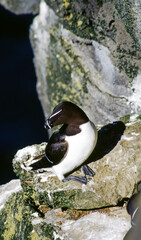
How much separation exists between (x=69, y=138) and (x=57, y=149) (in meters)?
0.19

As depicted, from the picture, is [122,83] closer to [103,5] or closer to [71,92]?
[103,5]

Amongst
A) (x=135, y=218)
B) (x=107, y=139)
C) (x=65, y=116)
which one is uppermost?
(x=65, y=116)

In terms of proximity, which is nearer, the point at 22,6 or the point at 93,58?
the point at 93,58

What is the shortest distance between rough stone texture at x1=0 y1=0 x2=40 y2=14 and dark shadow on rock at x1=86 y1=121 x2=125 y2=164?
997cm

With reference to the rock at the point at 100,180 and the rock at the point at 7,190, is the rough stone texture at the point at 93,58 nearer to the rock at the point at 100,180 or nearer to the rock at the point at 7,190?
the rock at the point at 100,180

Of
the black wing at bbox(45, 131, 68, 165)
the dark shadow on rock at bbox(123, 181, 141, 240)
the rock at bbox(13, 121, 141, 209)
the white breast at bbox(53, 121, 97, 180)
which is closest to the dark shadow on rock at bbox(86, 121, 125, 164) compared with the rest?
the rock at bbox(13, 121, 141, 209)

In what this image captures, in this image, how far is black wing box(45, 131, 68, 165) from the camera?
359cm

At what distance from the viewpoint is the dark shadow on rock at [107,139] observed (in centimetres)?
402

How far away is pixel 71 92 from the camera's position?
781cm

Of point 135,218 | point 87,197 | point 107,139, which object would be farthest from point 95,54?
point 135,218

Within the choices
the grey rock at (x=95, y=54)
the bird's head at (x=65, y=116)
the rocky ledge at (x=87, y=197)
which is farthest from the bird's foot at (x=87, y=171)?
the grey rock at (x=95, y=54)

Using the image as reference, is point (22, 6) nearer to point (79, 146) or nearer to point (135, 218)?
point (79, 146)

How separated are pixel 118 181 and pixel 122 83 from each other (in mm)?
2599

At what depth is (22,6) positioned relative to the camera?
13.2 meters
